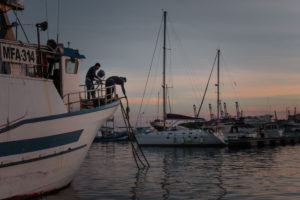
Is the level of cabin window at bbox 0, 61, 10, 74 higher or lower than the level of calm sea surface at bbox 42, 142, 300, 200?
higher

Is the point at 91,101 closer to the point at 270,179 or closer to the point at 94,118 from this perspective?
the point at 94,118

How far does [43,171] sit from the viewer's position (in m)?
10.7

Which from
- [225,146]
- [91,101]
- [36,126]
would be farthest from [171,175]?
[225,146]

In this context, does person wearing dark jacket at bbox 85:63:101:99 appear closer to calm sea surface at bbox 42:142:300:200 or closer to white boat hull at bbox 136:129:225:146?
calm sea surface at bbox 42:142:300:200

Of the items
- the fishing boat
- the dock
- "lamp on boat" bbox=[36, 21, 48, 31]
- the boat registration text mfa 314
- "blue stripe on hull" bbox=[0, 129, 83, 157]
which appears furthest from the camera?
the dock

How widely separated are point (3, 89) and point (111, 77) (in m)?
5.93

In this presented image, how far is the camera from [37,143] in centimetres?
1031

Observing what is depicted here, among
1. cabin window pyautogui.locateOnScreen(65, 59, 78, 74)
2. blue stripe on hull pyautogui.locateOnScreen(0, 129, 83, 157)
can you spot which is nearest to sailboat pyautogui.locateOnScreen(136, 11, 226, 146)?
cabin window pyautogui.locateOnScreen(65, 59, 78, 74)

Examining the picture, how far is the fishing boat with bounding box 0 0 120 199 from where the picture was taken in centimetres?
973

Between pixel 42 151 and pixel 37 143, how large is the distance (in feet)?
1.12

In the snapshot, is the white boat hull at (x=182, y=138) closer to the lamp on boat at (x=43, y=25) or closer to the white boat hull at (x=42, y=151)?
the white boat hull at (x=42, y=151)

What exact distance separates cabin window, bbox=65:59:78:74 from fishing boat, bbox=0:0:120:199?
0.60 meters

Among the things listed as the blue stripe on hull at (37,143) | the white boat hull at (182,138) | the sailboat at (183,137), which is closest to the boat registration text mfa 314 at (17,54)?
the blue stripe on hull at (37,143)

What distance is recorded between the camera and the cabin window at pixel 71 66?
43.5 feet
